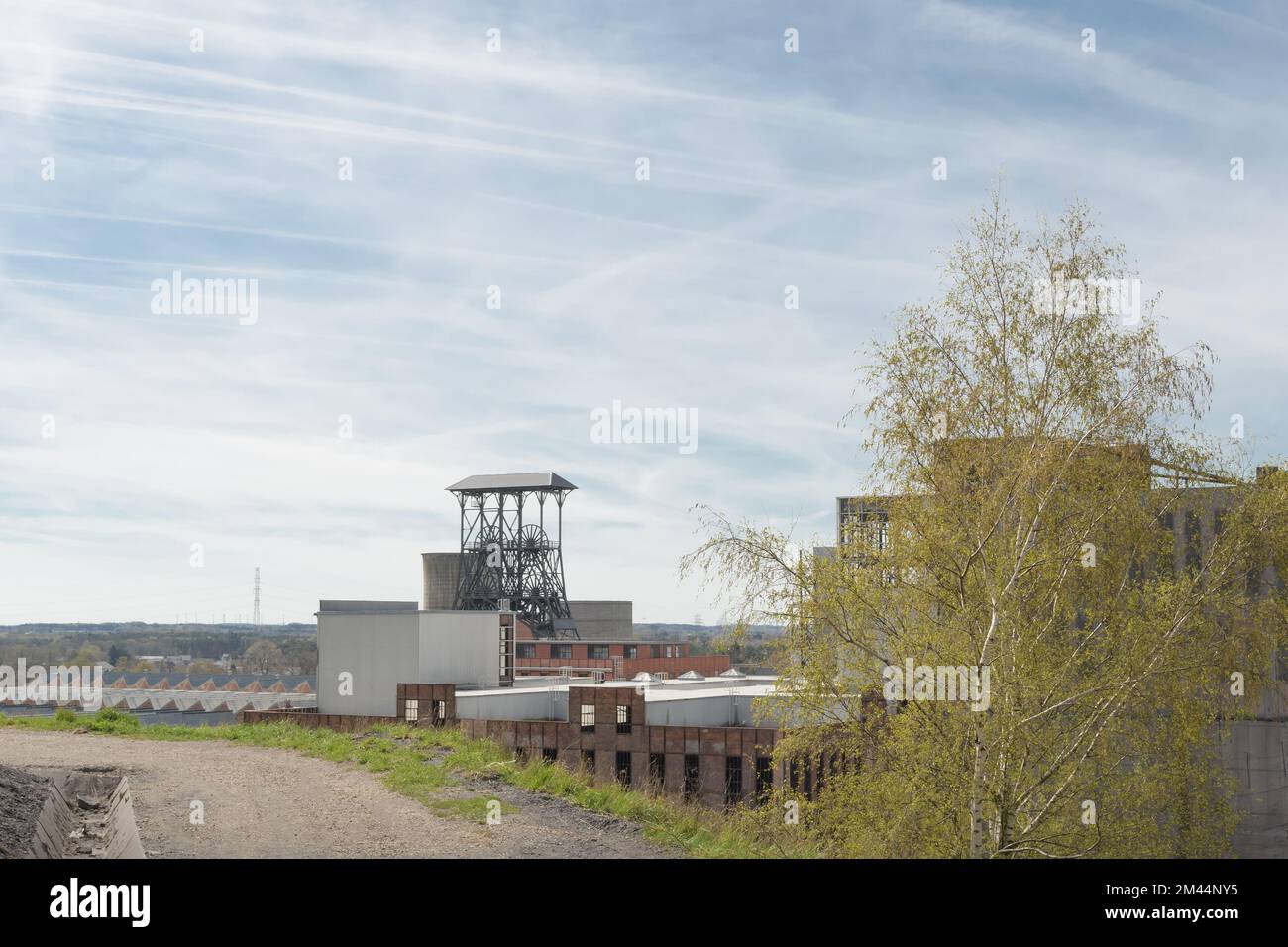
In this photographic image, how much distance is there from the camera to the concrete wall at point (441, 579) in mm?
76938

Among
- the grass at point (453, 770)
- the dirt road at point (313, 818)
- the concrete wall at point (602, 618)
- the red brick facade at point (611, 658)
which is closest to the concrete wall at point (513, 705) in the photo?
the grass at point (453, 770)

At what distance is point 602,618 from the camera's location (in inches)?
3760

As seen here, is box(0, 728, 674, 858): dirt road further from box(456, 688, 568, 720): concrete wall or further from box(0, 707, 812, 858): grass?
box(456, 688, 568, 720): concrete wall

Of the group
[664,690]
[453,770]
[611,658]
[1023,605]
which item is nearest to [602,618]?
[611,658]

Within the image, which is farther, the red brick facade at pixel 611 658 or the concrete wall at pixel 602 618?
the concrete wall at pixel 602 618

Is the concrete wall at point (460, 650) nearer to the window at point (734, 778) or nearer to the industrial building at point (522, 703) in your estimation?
the industrial building at point (522, 703)

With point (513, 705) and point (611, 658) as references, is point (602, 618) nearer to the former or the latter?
point (611, 658)

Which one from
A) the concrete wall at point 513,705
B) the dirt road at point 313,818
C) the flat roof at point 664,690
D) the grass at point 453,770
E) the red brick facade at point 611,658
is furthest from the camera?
the red brick facade at point 611,658

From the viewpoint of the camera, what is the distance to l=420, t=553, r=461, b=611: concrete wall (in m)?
76.9

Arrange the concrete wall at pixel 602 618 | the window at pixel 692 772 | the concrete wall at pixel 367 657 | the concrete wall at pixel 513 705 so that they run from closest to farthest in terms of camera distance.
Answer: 1. the window at pixel 692 772
2. the concrete wall at pixel 513 705
3. the concrete wall at pixel 367 657
4. the concrete wall at pixel 602 618

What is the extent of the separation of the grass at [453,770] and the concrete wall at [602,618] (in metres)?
70.7

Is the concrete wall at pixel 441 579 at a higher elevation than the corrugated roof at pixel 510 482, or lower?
lower
